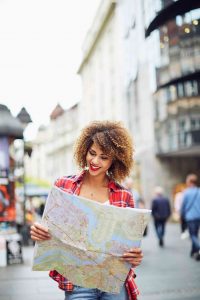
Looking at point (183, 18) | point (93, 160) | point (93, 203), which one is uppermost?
point (183, 18)

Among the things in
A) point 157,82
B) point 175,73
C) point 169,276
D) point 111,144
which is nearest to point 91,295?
point 111,144

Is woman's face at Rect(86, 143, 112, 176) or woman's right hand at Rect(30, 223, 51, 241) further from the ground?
woman's face at Rect(86, 143, 112, 176)

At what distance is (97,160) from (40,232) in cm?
54

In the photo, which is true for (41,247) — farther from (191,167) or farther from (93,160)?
(191,167)

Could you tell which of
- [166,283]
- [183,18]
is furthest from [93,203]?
[183,18]

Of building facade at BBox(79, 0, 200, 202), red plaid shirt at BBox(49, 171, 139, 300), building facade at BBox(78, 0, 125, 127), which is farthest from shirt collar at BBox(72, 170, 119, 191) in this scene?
building facade at BBox(78, 0, 125, 127)

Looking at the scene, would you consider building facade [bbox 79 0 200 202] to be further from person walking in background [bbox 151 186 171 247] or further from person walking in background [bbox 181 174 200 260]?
person walking in background [bbox 181 174 200 260]

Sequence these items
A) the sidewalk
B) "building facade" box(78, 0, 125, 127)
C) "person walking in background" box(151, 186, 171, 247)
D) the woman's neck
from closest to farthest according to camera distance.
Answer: the woman's neck
the sidewalk
"person walking in background" box(151, 186, 171, 247)
"building facade" box(78, 0, 125, 127)

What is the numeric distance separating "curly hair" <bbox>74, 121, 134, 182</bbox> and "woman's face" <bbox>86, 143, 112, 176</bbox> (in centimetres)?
3

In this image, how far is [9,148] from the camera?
11211 mm

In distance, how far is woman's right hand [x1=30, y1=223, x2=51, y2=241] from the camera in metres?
2.78

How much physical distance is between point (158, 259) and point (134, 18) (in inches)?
1030

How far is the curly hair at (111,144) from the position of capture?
3045 mm

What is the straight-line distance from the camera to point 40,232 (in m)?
2.78
